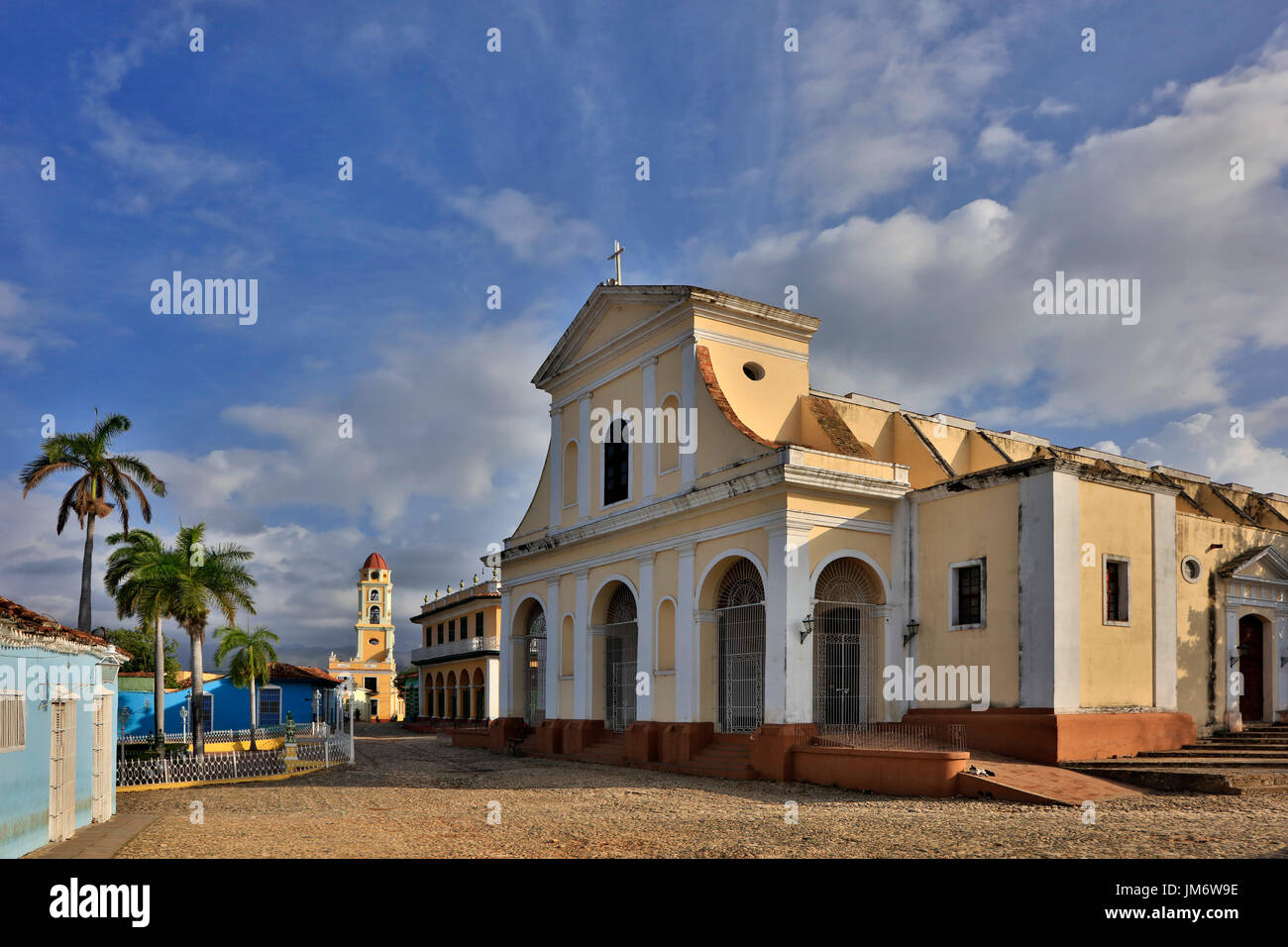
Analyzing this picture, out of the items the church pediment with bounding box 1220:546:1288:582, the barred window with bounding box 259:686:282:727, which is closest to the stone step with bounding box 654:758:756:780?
the church pediment with bounding box 1220:546:1288:582

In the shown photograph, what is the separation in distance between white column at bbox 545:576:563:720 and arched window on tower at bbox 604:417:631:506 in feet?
10.2

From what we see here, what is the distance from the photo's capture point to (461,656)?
47812 millimetres

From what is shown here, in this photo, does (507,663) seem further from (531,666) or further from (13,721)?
(13,721)

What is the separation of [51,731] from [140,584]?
15.1 meters

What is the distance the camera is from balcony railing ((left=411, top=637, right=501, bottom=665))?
45312mm

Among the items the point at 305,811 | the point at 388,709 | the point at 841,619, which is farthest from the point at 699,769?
the point at 388,709

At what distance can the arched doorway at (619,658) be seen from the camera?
23.9 meters

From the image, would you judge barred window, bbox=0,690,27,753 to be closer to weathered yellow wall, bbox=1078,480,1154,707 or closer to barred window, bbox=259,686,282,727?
weathered yellow wall, bbox=1078,480,1154,707

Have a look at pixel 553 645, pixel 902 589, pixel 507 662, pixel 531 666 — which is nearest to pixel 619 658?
pixel 553 645

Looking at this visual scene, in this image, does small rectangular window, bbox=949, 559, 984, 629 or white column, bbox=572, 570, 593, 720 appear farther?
white column, bbox=572, 570, 593, 720

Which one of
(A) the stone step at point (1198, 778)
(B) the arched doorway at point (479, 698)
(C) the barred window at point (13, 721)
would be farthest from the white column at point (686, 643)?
(B) the arched doorway at point (479, 698)
